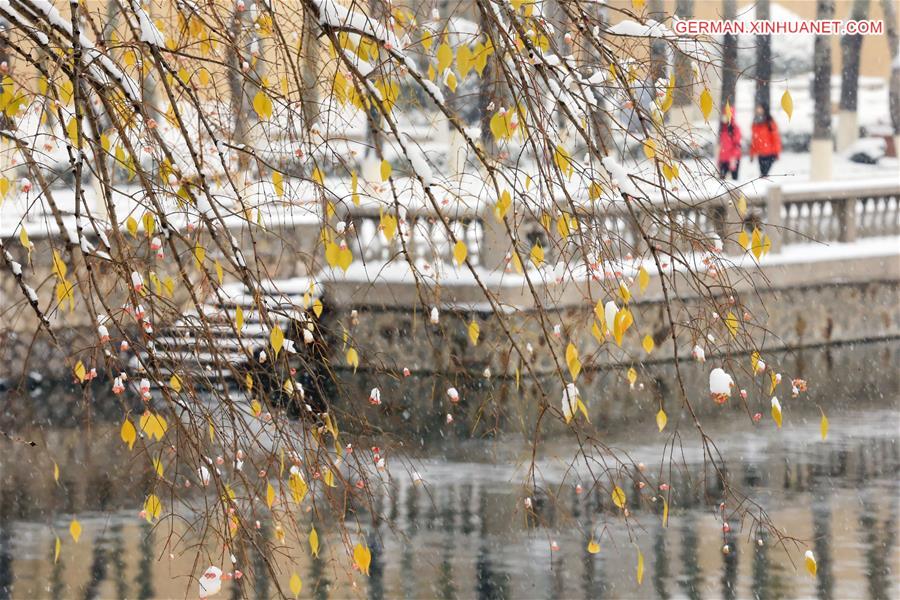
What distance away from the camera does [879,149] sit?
30.3 m

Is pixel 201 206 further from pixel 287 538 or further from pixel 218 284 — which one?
pixel 287 538

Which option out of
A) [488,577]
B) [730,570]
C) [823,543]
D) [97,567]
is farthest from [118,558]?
[823,543]

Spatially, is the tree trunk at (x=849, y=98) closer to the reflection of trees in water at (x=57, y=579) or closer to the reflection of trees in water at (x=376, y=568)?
the reflection of trees in water at (x=376, y=568)

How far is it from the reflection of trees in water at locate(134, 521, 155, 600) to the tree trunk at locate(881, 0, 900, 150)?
74.5ft

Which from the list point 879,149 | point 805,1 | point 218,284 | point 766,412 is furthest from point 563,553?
point 805,1

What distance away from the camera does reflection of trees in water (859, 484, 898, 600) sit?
29.7 feet

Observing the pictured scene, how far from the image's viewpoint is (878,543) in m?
10.1

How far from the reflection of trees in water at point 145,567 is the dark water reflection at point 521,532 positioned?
16 millimetres

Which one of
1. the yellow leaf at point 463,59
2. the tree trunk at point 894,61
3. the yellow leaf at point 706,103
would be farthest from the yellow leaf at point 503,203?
the tree trunk at point 894,61

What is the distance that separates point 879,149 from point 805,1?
4.08 metres

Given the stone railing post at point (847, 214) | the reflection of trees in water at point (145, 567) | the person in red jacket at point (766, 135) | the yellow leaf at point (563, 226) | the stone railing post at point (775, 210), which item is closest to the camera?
the yellow leaf at point (563, 226)

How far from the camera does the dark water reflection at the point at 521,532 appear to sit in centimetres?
913

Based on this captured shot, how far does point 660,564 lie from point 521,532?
1313 millimetres

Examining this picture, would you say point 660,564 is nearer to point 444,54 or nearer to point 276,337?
point 276,337
